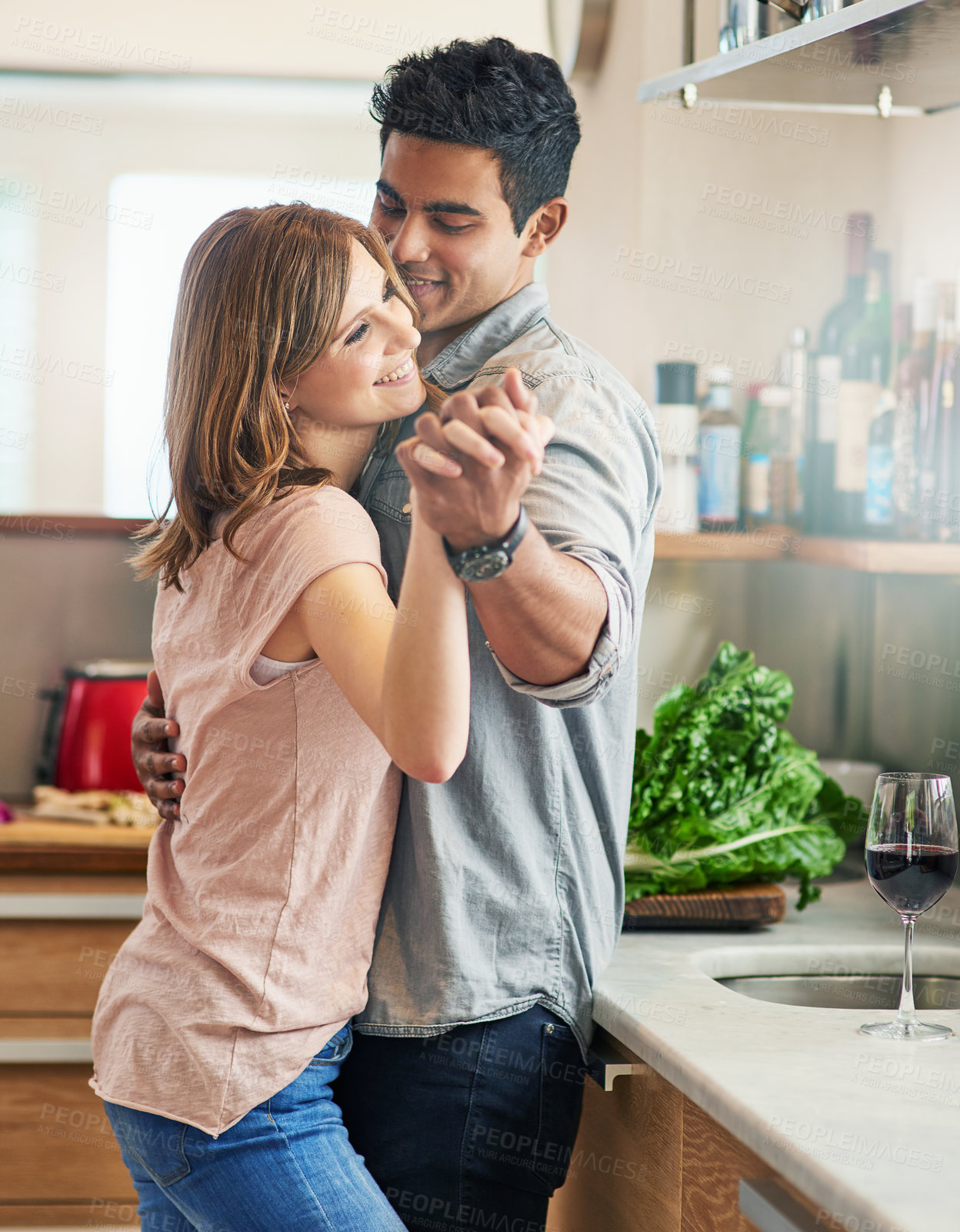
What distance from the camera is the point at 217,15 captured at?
2.44 metres

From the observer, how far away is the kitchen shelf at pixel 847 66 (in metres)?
1.06

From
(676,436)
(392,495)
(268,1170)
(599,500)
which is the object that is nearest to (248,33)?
(676,436)

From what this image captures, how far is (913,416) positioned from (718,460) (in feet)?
0.88

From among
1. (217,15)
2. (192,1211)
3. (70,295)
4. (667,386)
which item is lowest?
(192,1211)

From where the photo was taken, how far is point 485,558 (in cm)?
72

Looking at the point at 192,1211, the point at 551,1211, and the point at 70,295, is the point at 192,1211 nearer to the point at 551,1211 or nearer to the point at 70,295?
the point at 551,1211

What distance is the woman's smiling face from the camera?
97 centimetres

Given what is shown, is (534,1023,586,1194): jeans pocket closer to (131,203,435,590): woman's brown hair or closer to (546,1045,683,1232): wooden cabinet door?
(546,1045,683,1232): wooden cabinet door

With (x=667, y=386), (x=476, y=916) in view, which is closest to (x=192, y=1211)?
(x=476, y=916)

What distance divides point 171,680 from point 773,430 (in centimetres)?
109

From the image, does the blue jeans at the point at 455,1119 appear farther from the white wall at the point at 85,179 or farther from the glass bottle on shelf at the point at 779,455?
the white wall at the point at 85,179

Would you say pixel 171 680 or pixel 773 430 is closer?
pixel 171 680

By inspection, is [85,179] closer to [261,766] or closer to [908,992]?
[261,766]

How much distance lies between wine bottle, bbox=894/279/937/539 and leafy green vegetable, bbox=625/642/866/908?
1.05 feet
